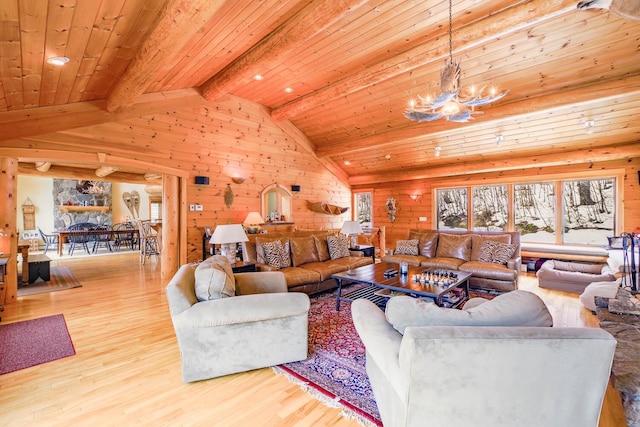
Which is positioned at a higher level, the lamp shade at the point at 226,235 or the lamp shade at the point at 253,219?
the lamp shade at the point at 253,219

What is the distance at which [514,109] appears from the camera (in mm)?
5078

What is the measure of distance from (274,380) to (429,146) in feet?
20.6

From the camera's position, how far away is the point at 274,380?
2.34 metres

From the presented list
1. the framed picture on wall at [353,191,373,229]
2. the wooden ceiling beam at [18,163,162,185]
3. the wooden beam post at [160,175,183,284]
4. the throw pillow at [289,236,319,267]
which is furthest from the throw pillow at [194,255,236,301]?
the wooden ceiling beam at [18,163,162,185]

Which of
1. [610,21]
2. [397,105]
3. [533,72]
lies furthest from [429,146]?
[610,21]

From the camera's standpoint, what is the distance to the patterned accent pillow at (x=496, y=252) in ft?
16.3

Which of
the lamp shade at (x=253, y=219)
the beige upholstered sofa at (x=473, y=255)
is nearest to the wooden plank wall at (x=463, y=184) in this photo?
the beige upholstered sofa at (x=473, y=255)

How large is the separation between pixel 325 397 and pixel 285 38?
381 centimetres

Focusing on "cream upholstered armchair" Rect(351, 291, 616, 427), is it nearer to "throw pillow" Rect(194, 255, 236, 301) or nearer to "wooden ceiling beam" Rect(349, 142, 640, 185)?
"throw pillow" Rect(194, 255, 236, 301)

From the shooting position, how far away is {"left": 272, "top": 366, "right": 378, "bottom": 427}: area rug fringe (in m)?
1.90

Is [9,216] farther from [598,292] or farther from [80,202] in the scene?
[80,202]

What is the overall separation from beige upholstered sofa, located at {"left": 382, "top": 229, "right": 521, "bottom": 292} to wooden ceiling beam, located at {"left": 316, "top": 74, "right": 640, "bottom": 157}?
2034 mm

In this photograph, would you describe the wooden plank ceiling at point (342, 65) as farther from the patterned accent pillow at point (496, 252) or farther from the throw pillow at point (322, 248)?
the throw pillow at point (322, 248)

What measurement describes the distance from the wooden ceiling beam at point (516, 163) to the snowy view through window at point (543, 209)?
1.82 feet
